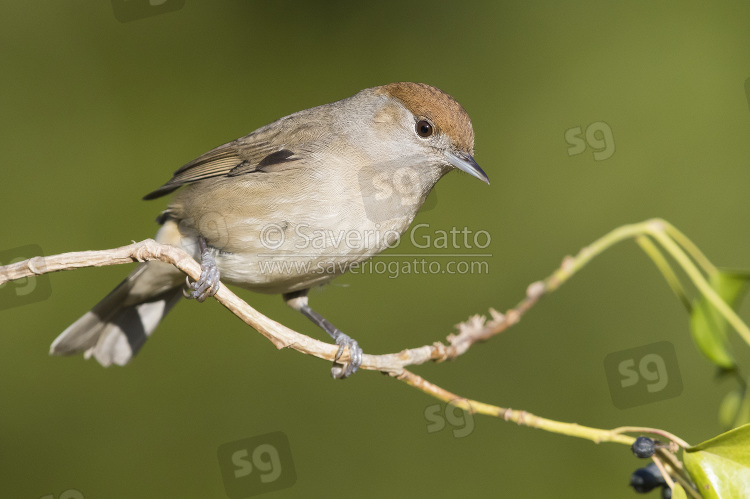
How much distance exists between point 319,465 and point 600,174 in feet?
8.92

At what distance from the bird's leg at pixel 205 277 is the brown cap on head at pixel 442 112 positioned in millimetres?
1134

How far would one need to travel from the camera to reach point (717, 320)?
212cm

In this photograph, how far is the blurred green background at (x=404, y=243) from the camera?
4.14 m

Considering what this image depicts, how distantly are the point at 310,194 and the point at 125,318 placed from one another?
1406mm

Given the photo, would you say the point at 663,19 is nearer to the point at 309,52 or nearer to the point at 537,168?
the point at 537,168
